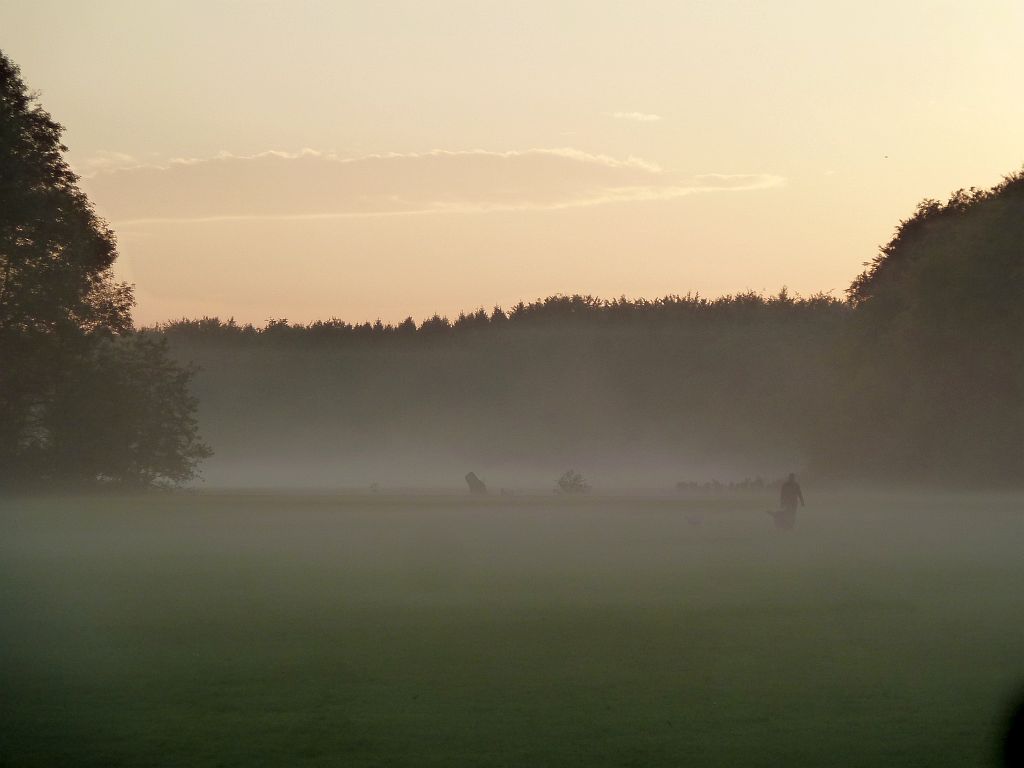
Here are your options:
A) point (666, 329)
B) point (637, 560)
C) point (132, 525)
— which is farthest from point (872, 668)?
point (666, 329)

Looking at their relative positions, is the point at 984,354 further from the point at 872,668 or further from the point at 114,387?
the point at 872,668

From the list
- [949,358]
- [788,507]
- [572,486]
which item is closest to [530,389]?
[572,486]

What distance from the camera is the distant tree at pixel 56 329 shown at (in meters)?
43.1

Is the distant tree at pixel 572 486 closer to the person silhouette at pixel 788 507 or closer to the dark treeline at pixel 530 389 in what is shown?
the dark treeline at pixel 530 389

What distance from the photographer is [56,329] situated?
4412 cm

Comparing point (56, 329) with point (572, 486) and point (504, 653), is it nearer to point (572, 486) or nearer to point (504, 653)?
point (572, 486)

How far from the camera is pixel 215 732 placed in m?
9.78

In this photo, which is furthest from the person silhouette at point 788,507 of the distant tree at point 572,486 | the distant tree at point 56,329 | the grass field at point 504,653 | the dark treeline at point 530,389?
the dark treeline at point 530,389

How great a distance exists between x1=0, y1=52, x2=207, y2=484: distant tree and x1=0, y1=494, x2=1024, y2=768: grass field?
55.6 feet

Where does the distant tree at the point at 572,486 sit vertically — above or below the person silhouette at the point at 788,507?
below

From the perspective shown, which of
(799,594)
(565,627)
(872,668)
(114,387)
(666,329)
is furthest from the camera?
(666,329)

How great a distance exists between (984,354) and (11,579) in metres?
44.4

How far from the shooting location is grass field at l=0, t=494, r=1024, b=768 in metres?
9.55

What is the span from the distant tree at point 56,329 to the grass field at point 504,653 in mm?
16937
